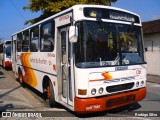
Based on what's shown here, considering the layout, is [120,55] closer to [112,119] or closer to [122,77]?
[122,77]

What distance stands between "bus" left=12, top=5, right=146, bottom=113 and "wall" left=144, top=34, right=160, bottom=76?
41.8 ft

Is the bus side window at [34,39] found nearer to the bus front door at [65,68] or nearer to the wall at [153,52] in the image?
the bus front door at [65,68]

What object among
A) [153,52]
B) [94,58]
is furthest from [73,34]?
[153,52]

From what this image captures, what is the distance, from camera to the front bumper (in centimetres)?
649

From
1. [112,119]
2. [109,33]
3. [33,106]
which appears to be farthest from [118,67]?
[33,106]

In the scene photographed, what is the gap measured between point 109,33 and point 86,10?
2.97 ft

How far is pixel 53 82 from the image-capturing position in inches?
326

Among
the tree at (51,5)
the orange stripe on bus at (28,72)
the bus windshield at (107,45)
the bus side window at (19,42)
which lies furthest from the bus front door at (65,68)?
the tree at (51,5)

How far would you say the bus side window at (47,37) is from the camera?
846cm

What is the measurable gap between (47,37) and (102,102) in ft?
11.1

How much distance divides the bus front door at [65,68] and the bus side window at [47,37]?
63 centimetres

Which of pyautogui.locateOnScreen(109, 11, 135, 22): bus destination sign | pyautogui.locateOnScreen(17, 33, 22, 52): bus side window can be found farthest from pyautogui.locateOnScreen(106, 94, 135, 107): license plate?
pyautogui.locateOnScreen(17, 33, 22, 52): bus side window

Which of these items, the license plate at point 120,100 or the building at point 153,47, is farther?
the building at point 153,47

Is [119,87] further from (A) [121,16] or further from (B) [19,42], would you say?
(B) [19,42]
